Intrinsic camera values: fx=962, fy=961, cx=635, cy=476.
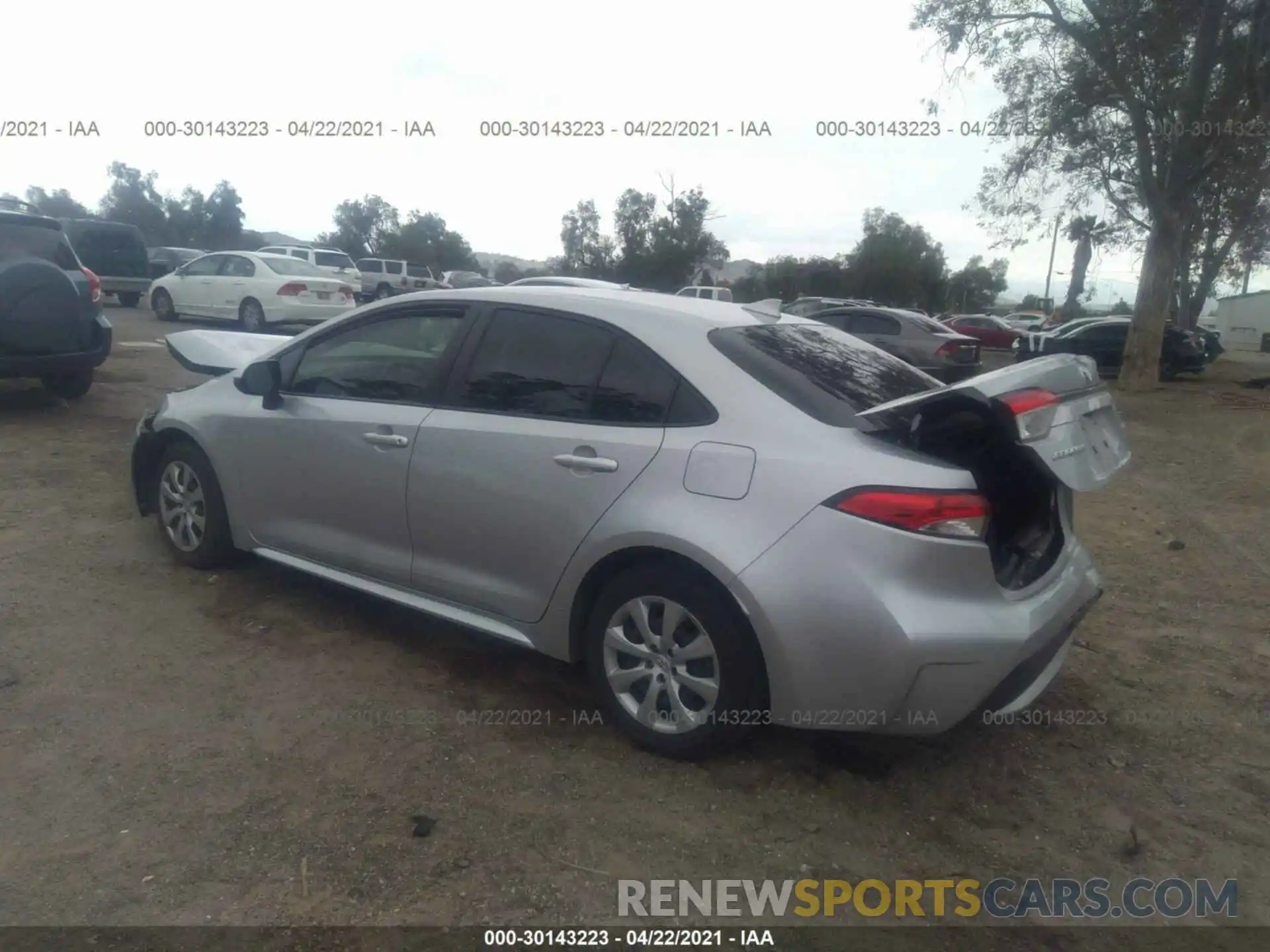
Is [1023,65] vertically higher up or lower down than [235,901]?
higher up

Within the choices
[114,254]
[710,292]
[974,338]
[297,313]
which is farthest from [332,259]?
[974,338]

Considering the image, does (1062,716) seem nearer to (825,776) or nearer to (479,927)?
(825,776)

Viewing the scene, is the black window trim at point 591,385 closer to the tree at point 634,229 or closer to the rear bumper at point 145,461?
the rear bumper at point 145,461

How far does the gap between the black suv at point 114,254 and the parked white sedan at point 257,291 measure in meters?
3.52

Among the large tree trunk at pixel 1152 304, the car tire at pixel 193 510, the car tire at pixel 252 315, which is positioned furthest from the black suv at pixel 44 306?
the large tree trunk at pixel 1152 304

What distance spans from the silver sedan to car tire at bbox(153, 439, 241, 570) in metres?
0.40

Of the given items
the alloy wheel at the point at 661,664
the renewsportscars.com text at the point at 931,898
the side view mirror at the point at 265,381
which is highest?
the side view mirror at the point at 265,381

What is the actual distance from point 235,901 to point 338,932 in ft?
1.04

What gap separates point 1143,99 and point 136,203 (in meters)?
55.2

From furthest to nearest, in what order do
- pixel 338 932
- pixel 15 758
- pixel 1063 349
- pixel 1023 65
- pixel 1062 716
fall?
1. pixel 1063 349
2. pixel 1023 65
3. pixel 1062 716
4. pixel 15 758
5. pixel 338 932

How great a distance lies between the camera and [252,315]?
645 inches

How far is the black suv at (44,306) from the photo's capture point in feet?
24.4

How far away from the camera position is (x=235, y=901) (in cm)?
254

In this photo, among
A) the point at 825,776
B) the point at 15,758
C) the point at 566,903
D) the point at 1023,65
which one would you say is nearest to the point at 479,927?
the point at 566,903
